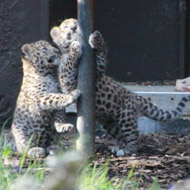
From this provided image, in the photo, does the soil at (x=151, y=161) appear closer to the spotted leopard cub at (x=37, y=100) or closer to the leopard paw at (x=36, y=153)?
the leopard paw at (x=36, y=153)

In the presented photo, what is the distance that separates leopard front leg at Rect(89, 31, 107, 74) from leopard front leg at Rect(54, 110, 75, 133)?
22.4 inches

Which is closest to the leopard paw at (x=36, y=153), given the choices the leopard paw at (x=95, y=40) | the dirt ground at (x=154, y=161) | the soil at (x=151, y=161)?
the soil at (x=151, y=161)

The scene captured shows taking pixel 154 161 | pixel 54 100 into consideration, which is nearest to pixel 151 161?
pixel 154 161

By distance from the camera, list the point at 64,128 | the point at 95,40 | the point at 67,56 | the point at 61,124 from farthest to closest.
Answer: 1. the point at 67,56
2. the point at 61,124
3. the point at 64,128
4. the point at 95,40

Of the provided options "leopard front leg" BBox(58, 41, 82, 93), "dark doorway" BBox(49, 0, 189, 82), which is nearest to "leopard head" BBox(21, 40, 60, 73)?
"leopard front leg" BBox(58, 41, 82, 93)

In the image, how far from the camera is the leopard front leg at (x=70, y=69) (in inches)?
210

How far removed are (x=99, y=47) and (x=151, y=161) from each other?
43.3 inches

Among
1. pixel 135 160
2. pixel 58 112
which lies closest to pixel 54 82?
pixel 58 112

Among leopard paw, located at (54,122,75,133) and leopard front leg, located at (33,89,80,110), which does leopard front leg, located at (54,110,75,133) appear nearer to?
leopard paw, located at (54,122,75,133)

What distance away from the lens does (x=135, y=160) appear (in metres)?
5.42

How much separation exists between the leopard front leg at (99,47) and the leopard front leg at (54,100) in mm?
431

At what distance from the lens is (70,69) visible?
18.0ft

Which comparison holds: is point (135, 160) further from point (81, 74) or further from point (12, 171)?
point (12, 171)

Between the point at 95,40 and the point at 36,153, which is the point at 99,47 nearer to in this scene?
the point at 95,40
